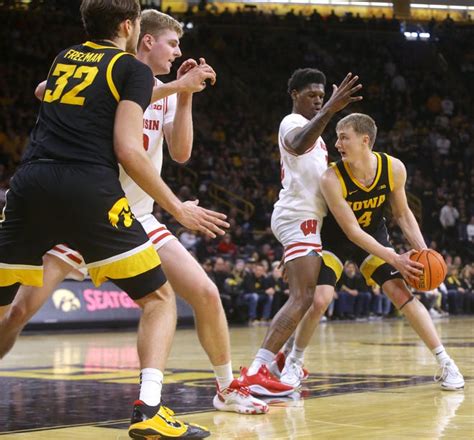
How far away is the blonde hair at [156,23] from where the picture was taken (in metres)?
5.53

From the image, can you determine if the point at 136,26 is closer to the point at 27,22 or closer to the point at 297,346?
the point at 297,346

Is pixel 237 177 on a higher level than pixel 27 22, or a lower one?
lower

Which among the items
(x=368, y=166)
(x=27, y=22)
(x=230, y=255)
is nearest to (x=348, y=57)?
(x=27, y=22)

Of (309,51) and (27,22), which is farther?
(309,51)

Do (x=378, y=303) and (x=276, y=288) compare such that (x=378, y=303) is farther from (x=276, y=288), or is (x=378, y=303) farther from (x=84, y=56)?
(x=84, y=56)

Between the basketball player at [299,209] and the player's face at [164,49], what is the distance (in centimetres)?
119

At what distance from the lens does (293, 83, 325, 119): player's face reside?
7.16 m

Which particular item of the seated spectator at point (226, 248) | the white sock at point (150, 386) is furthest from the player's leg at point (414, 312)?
the seated spectator at point (226, 248)

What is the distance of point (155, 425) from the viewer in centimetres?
431

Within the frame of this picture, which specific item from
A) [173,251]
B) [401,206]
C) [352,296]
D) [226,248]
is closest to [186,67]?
[173,251]

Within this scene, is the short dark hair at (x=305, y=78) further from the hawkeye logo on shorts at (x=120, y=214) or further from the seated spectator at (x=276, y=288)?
the seated spectator at (x=276, y=288)

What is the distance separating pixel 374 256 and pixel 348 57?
23.4 metres

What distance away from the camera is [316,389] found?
6578mm

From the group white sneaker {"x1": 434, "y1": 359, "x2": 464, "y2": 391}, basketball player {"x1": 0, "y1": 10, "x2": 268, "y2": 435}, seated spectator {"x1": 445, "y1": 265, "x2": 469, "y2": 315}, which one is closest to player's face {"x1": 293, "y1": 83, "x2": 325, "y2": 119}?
basketball player {"x1": 0, "y1": 10, "x2": 268, "y2": 435}
